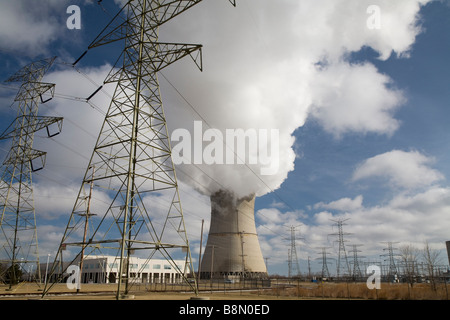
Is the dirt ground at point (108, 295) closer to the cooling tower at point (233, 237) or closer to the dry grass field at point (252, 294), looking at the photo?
the dry grass field at point (252, 294)

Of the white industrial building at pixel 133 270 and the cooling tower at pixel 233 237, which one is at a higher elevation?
the cooling tower at pixel 233 237

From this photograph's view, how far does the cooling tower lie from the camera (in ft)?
134

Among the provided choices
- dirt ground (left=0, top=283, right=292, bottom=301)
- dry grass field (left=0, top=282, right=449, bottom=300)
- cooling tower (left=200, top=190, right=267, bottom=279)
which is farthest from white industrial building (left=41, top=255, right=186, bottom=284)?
dirt ground (left=0, top=283, right=292, bottom=301)

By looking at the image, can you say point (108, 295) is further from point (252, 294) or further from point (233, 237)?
point (233, 237)

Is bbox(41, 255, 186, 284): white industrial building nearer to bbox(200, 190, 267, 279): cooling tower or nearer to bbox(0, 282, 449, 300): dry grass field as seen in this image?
bbox(200, 190, 267, 279): cooling tower

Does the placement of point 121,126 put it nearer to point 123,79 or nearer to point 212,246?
point 123,79

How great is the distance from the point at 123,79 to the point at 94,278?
2157 inches

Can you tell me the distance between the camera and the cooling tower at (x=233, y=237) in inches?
1604

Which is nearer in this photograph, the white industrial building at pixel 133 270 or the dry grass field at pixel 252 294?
the dry grass field at pixel 252 294

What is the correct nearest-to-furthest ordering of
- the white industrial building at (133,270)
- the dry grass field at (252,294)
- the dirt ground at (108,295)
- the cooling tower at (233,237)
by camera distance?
the dirt ground at (108,295)
the dry grass field at (252,294)
the cooling tower at (233,237)
the white industrial building at (133,270)

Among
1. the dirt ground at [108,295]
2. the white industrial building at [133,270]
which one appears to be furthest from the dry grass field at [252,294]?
the white industrial building at [133,270]

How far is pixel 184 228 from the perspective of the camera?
45.8 ft

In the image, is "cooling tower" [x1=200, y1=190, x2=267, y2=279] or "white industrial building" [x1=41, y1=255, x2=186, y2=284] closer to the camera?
"cooling tower" [x1=200, y1=190, x2=267, y2=279]
